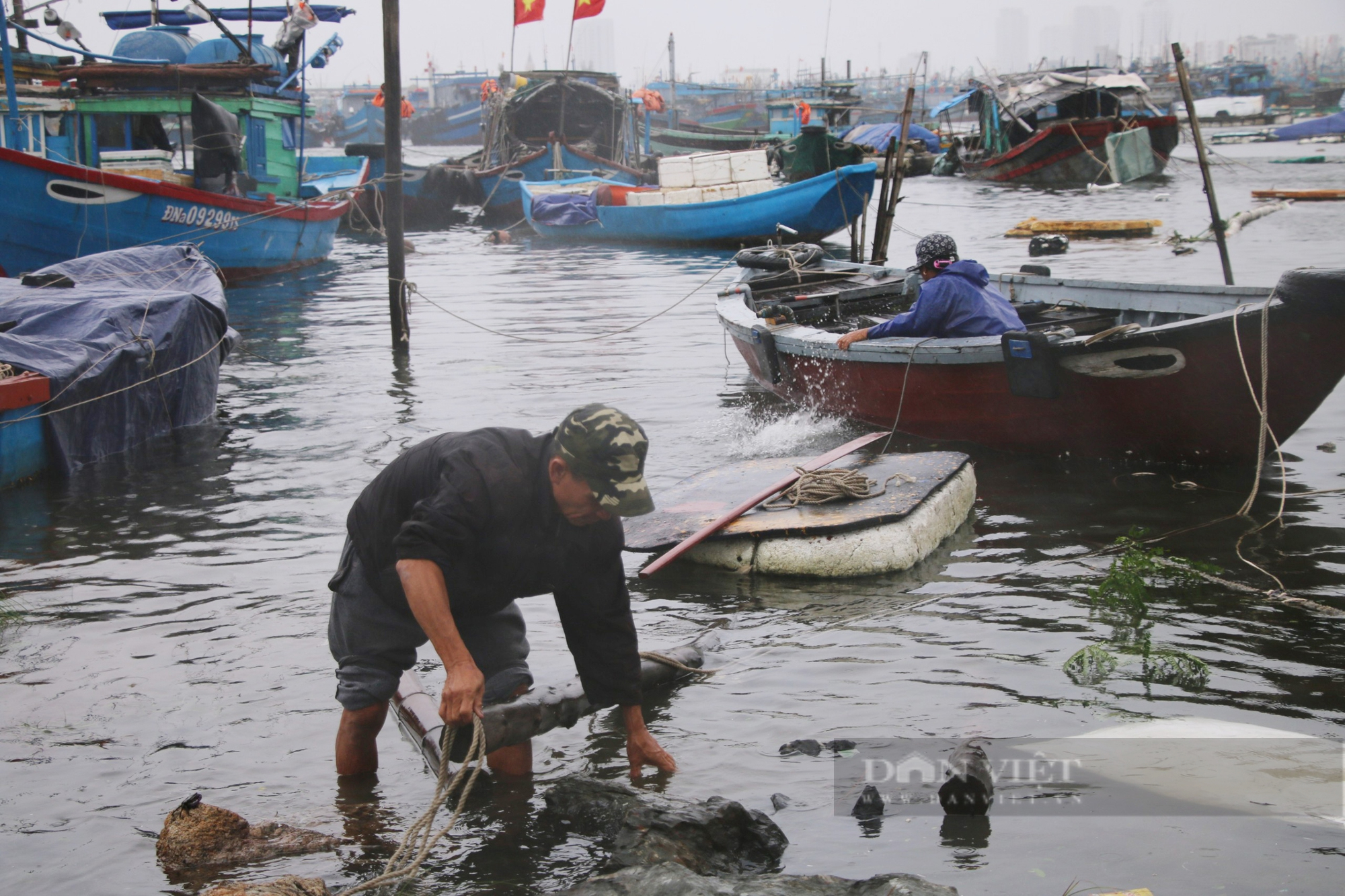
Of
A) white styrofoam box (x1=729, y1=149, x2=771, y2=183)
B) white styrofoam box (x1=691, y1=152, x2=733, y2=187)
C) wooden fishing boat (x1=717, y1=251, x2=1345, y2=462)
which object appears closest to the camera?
wooden fishing boat (x1=717, y1=251, x2=1345, y2=462)

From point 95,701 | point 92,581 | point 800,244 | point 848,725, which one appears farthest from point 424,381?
point 848,725

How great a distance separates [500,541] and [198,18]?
20761 mm

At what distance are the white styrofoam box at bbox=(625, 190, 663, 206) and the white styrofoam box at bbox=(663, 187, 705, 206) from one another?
151mm

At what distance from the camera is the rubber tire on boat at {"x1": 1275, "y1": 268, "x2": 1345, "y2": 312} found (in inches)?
233

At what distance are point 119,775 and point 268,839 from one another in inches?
35.0

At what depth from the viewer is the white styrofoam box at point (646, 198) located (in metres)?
23.8

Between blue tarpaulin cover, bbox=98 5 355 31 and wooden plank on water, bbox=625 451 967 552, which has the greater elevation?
blue tarpaulin cover, bbox=98 5 355 31

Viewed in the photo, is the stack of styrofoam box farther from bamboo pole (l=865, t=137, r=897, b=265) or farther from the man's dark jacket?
the man's dark jacket

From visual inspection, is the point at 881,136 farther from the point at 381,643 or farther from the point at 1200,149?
the point at 381,643

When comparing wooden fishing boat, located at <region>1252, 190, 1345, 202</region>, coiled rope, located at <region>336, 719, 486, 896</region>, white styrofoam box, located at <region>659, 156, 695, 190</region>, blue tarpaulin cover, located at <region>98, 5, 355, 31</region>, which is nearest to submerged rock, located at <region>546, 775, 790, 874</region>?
coiled rope, located at <region>336, 719, 486, 896</region>

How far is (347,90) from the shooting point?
10775cm

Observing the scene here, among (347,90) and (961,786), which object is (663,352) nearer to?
(961,786)

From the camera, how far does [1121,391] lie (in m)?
7.02

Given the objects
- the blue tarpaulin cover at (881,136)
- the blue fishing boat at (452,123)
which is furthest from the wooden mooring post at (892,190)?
the blue fishing boat at (452,123)
